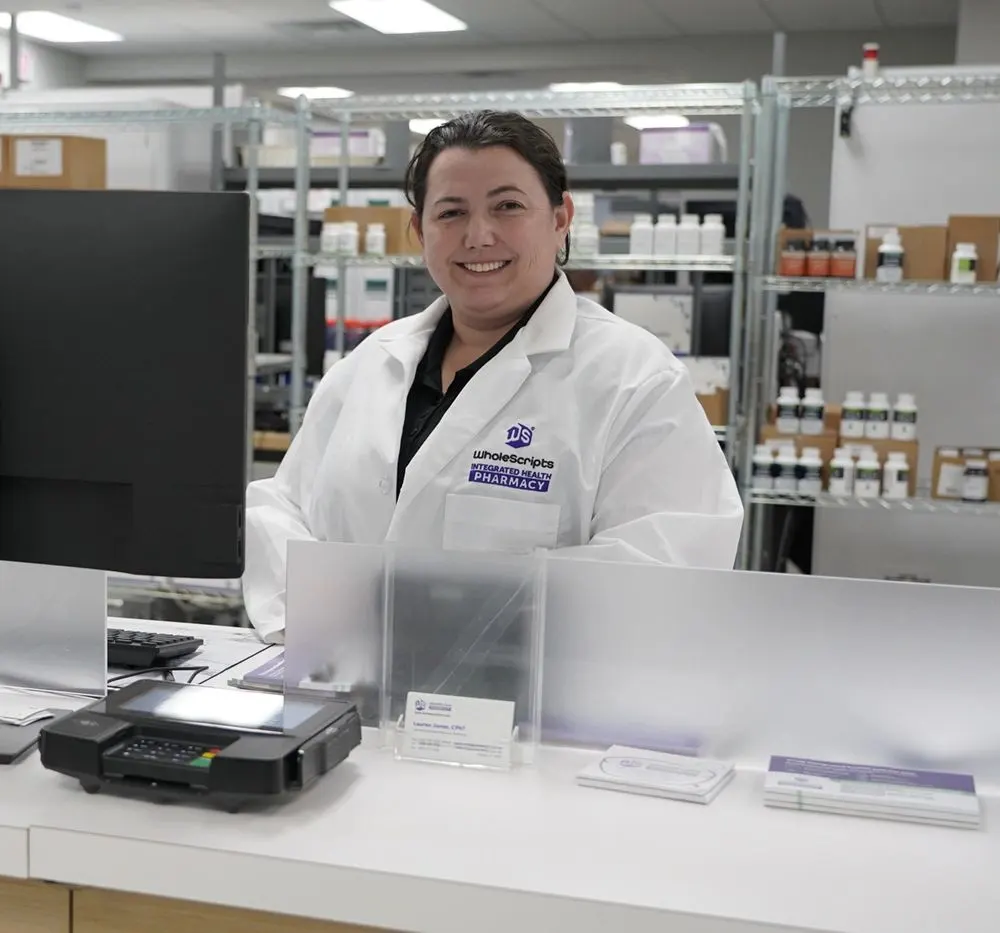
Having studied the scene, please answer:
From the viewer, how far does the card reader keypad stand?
1.14 meters

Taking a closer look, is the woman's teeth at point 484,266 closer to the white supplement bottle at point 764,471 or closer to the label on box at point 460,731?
the label on box at point 460,731

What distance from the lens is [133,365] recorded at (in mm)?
1282

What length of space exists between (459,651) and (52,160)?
3.41 m

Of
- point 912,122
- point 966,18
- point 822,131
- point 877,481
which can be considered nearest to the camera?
point 877,481

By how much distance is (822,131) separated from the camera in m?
9.06

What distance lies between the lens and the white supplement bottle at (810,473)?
3.58m

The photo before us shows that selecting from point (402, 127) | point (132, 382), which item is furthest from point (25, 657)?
point (402, 127)

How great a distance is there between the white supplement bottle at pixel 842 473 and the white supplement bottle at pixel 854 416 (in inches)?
2.1

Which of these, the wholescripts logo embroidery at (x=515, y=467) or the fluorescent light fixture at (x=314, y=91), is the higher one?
the fluorescent light fixture at (x=314, y=91)

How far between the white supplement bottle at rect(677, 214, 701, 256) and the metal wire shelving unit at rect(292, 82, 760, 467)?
62 mm

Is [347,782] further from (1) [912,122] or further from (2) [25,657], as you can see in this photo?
(1) [912,122]

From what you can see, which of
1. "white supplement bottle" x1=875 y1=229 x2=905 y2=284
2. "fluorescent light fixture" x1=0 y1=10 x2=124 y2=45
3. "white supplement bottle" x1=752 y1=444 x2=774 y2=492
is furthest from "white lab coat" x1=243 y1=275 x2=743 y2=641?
"fluorescent light fixture" x1=0 y1=10 x2=124 y2=45

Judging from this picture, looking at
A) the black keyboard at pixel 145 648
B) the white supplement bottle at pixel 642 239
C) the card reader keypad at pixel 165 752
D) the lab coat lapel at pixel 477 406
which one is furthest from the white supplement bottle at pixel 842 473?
the card reader keypad at pixel 165 752

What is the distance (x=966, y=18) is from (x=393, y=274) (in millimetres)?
3733
